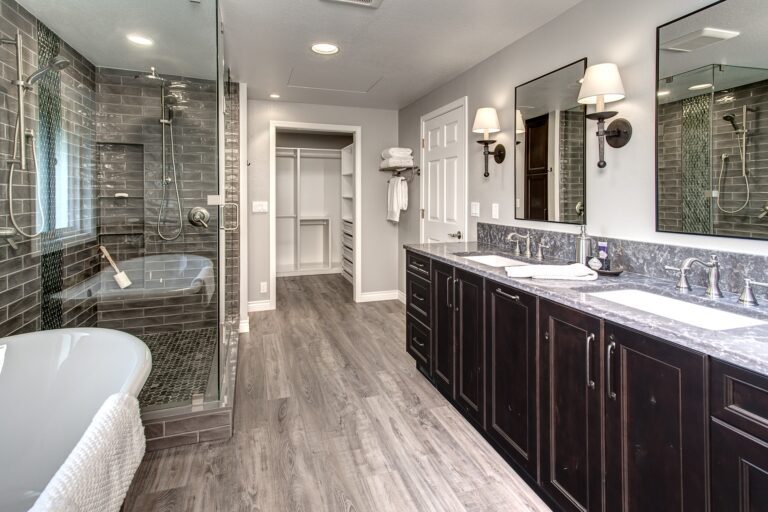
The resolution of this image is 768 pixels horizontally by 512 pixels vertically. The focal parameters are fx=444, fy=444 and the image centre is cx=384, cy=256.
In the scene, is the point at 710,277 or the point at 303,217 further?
the point at 303,217

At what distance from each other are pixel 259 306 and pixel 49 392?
3.48 m

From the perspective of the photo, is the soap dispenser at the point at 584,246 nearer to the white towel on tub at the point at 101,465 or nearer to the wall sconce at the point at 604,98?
the wall sconce at the point at 604,98

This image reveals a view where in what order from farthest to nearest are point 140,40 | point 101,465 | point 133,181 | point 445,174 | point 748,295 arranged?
point 445,174, point 133,181, point 140,40, point 748,295, point 101,465

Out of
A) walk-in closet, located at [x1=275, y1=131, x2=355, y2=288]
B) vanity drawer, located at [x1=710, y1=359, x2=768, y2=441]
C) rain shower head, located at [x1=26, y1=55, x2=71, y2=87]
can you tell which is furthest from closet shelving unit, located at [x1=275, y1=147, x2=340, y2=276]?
vanity drawer, located at [x1=710, y1=359, x2=768, y2=441]

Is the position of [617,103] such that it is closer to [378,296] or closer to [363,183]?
[363,183]

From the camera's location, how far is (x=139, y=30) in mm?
2924

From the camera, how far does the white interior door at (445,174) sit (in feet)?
12.8

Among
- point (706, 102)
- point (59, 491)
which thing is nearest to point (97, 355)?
point (59, 491)

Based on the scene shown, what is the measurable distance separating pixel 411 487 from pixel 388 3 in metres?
2.53

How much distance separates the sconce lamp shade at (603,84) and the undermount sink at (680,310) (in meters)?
1.00

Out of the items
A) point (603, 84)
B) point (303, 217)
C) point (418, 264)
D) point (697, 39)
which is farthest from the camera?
point (303, 217)

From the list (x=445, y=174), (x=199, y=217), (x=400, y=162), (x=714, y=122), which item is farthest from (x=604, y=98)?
(x=400, y=162)

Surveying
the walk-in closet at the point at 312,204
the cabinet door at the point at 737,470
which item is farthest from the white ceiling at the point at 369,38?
the walk-in closet at the point at 312,204

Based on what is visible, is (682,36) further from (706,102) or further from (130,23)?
(130,23)
